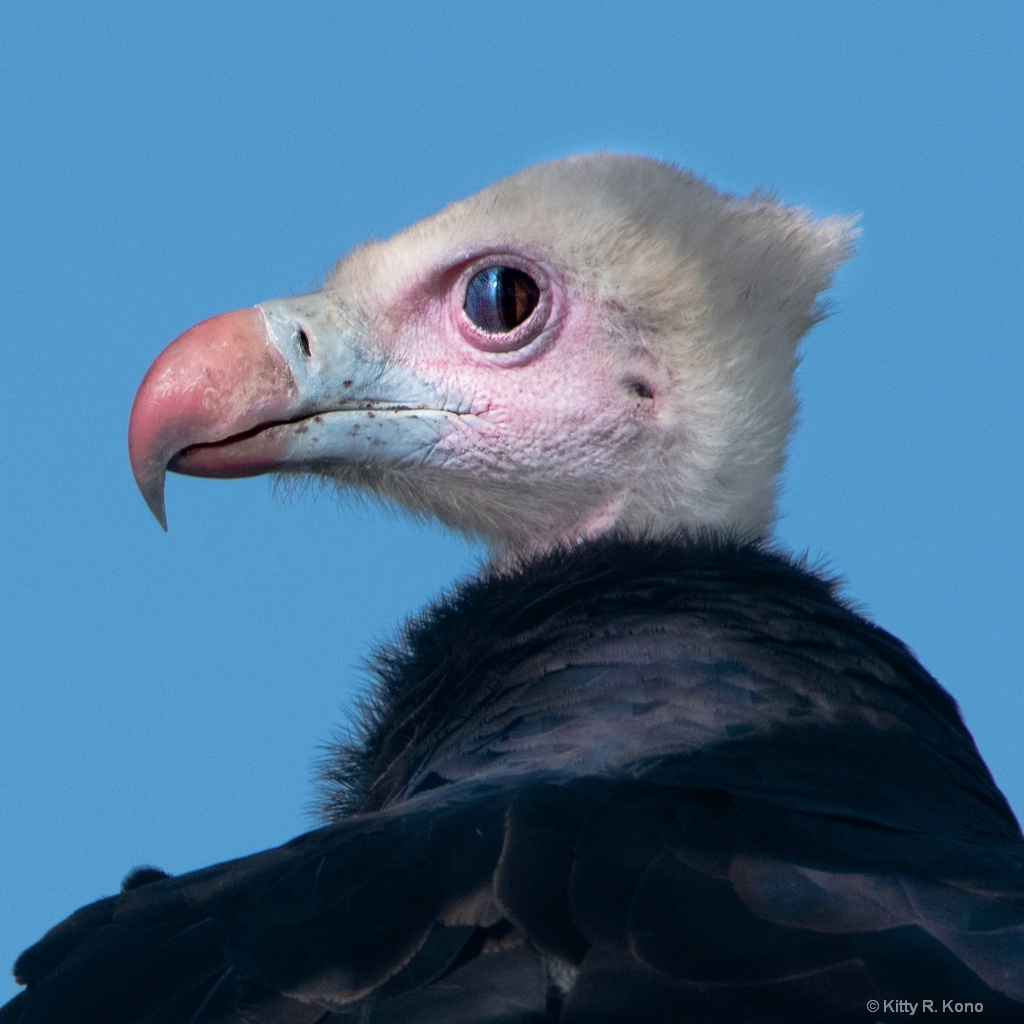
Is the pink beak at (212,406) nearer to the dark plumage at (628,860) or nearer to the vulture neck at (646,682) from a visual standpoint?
the vulture neck at (646,682)

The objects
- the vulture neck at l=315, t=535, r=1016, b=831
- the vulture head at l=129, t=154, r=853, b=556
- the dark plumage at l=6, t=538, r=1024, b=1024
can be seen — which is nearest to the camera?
the dark plumage at l=6, t=538, r=1024, b=1024

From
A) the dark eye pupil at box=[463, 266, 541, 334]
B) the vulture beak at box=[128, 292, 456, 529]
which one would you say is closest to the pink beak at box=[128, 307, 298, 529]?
the vulture beak at box=[128, 292, 456, 529]

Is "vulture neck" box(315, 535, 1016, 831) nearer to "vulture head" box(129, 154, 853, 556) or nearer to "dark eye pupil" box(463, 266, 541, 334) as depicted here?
"vulture head" box(129, 154, 853, 556)

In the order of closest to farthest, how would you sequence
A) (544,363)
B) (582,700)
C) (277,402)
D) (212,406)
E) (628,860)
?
(628,860) < (582,700) < (212,406) < (277,402) < (544,363)

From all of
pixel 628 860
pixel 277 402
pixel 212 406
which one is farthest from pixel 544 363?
pixel 628 860

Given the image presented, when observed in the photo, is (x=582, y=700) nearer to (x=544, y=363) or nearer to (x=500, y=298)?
(x=544, y=363)

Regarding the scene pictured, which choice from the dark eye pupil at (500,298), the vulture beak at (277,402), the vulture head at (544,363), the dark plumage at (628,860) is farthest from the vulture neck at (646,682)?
the dark eye pupil at (500,298)

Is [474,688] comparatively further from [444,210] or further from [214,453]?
[444,210]
